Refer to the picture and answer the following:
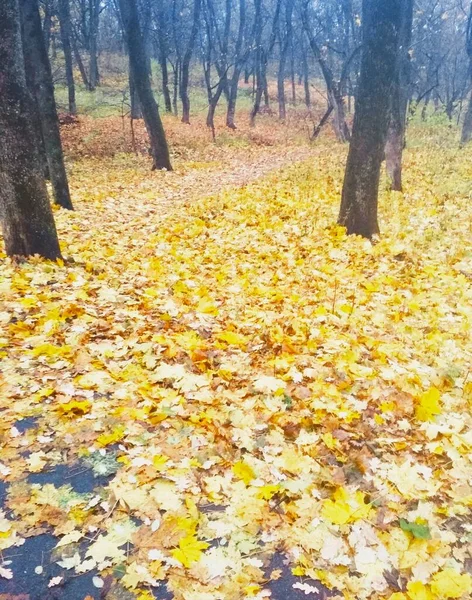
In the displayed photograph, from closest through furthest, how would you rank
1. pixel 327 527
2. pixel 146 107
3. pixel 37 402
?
pixel 327 527 → pixel 37 402 → pixel 146 107

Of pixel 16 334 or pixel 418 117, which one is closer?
pixel 16 334

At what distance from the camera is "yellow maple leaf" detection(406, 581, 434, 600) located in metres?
2.25

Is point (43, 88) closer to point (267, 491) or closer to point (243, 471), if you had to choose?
point (243, 471)

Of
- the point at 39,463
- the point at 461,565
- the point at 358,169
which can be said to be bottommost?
the point at 461,565

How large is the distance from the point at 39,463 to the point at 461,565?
2.41 metres

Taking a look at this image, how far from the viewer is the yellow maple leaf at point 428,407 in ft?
11.6

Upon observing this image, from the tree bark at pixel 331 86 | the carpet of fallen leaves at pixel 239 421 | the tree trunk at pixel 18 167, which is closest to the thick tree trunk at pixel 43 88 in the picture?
the carpet of fallen leaves at pixel 239 421

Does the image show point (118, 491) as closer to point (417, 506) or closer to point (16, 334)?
point (417, 506)

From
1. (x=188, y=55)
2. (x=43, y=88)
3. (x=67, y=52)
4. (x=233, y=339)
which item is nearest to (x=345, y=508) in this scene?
(x=233, y=339)

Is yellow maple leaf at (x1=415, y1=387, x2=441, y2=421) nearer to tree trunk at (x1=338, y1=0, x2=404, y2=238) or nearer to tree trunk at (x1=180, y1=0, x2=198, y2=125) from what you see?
tree trunk at (x1=338, y1=0, x2=404, y2=238)

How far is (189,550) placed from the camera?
2408 mm

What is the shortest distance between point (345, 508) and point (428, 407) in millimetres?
1234

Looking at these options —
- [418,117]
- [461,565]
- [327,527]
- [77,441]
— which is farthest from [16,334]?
[418,117]

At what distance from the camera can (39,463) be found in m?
2.93
